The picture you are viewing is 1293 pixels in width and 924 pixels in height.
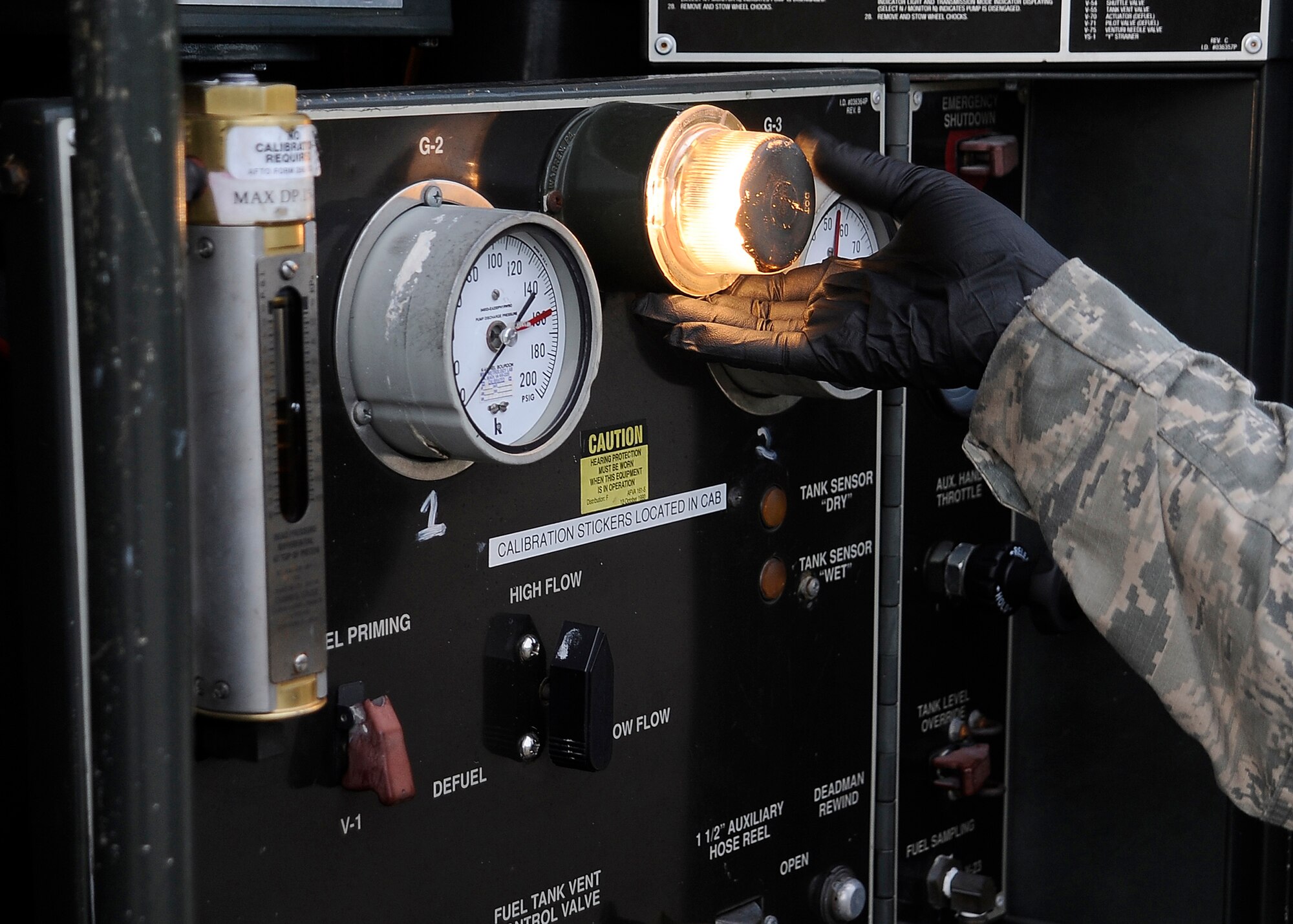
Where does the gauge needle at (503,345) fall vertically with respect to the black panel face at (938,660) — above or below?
above

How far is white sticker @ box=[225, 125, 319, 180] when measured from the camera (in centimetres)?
103

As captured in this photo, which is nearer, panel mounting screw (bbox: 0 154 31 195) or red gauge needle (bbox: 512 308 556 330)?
panel mounting screw (bbox: 0 154 31 195)

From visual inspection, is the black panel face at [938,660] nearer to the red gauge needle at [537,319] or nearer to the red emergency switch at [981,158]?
the red emergency switch at [981,158]

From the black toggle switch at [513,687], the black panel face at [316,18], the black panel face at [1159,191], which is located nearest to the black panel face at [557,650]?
the black toggle switch at [513,687]

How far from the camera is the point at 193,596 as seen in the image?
1.08 m

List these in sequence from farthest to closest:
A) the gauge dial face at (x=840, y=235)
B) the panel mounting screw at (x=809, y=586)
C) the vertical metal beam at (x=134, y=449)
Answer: the panel mounting screw at (x=809, y=586), the gauge dial face at (x=840, y=235), the vertical metal beam at (x=134, y=449)

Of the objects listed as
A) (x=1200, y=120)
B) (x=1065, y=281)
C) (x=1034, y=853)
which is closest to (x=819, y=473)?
(x=1065, y=281)

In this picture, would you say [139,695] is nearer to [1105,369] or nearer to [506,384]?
[506,384]

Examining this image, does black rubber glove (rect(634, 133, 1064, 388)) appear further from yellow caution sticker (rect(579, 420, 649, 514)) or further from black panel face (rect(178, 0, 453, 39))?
black panel face (rect(178, 0, 453, 39))

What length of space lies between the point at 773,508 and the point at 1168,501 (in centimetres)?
43

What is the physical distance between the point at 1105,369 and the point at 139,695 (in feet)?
2.76

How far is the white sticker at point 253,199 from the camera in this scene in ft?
A: 3.39

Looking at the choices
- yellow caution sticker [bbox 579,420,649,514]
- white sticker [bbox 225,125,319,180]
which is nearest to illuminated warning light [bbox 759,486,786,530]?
yellow caution sticker [bbox 579,420,649,514]

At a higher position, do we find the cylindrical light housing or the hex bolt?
the cylindrical light housing
